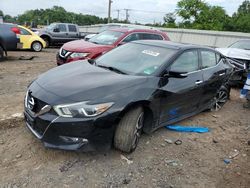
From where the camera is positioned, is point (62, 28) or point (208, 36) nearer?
point (62, 28)

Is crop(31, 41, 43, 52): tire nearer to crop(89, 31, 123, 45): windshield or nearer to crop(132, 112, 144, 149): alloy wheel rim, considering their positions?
crop(89, 31, 123, 45): windshield

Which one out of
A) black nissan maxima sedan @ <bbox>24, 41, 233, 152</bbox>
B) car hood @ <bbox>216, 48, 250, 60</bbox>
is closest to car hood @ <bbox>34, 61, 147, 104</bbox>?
black nissan maxima sedan @ <bbox>24, 41, 233, 152</bbox>

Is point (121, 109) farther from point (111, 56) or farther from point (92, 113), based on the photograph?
point (111, 56)

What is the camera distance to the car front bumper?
9.89ft

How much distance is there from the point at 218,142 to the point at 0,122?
3.68m

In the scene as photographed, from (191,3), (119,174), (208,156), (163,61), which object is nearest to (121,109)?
(119,174)

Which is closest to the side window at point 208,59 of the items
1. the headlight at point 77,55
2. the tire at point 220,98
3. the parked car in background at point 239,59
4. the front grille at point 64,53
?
the tire at point 220,98

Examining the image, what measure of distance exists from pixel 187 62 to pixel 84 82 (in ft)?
6.65

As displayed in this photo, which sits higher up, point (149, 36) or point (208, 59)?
point (149, 36)

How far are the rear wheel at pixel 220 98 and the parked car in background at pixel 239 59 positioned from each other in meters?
0.77


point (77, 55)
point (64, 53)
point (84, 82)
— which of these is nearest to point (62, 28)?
point (64, 53)

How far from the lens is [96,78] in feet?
11.9

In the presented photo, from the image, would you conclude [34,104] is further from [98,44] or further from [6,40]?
[6,40]

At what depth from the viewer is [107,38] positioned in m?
8.44
